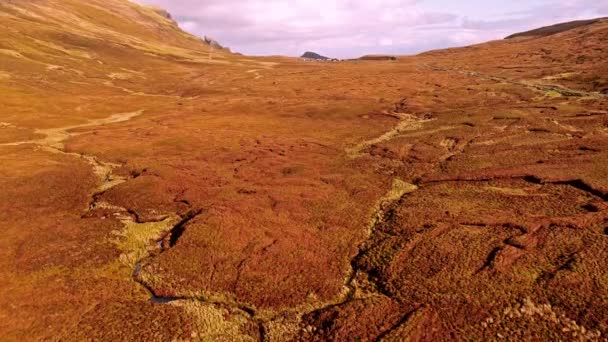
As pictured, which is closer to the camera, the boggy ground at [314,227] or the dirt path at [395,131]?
the boggy ground at [314,227]

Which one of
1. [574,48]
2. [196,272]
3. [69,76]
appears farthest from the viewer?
[574,48]

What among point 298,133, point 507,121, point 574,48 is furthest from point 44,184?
point 574,48

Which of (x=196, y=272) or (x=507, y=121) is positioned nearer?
(x=196, y=272)

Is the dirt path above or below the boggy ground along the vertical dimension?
below

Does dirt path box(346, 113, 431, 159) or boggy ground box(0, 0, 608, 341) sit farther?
dirt path box(346, 113, 431, 159)

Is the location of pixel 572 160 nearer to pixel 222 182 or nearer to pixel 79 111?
→ pixel 222 182

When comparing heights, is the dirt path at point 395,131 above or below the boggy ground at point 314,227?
below

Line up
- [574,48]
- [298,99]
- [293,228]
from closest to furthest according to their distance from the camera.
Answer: [293,228] < [298,99] < [574,48]
